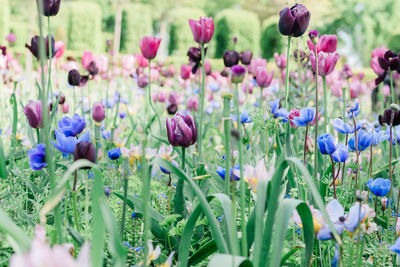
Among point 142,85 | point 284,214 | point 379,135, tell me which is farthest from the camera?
point 142,85

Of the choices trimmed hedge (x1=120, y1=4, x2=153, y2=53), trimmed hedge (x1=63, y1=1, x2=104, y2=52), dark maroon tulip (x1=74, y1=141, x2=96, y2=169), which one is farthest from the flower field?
trimmed hedge (x1=120, y1=4, x2=153, y2=53)

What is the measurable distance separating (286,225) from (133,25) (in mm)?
18163

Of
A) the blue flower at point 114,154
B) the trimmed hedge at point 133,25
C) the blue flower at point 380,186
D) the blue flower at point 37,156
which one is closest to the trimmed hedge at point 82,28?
the trimmed hedge at point 133,25

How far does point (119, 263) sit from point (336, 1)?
75.3 feet

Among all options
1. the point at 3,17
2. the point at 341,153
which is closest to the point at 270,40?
the point at 3,17

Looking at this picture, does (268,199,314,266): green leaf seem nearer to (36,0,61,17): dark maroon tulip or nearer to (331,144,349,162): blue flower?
(331,144,349,162): blue flower

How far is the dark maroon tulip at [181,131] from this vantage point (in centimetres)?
127

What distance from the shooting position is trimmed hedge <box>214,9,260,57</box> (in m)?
16.3

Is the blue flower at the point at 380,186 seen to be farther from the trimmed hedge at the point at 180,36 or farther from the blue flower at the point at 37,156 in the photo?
the trimmed hedge at the point at 180,36

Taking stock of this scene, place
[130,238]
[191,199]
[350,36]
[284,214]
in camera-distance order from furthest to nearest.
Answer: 1. [350,36]
2. [191,199]
3. [130,238]
4. [284,214]

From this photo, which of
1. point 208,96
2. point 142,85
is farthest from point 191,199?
point 208,96

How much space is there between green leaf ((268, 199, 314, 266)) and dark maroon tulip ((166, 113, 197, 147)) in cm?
45

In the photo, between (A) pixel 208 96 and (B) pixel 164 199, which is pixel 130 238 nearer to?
(B) pixel 164 199

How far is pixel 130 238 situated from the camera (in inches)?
48.1
